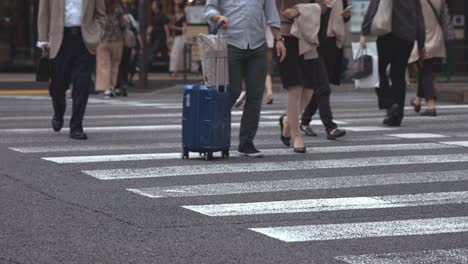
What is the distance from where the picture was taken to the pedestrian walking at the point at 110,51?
21031 mm

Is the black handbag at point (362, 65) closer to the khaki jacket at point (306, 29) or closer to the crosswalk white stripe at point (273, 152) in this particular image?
the crosswalk white stripe at point (273, 152)

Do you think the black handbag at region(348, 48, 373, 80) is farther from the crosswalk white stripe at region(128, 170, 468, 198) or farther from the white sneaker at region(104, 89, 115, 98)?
the white sneaker at region(104, 89, 115, 98)

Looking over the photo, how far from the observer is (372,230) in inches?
301

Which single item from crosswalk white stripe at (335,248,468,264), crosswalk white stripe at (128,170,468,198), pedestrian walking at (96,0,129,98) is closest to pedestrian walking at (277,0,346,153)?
crosswalk white stripe at (128,170,468,198)

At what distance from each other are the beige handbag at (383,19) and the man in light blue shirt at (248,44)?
3412 mm

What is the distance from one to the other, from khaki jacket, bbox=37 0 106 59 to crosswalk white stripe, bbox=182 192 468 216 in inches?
184

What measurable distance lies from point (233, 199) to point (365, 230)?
1407 mm

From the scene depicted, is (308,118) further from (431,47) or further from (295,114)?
(431,47)

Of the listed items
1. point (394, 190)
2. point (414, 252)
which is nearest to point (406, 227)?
point (414, 252)

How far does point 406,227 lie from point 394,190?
1.57 meters

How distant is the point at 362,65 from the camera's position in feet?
50.0

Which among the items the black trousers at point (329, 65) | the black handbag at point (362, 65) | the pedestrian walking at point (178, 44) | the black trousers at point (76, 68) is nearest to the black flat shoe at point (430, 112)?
the black handbag at point (362, 65)

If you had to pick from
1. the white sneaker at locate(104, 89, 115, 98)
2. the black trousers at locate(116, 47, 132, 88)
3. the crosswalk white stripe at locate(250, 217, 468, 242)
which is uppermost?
the crosswalk white stripe at locate(250, 217, 468, 242)

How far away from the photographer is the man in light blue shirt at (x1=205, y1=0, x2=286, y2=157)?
11.0 meters
